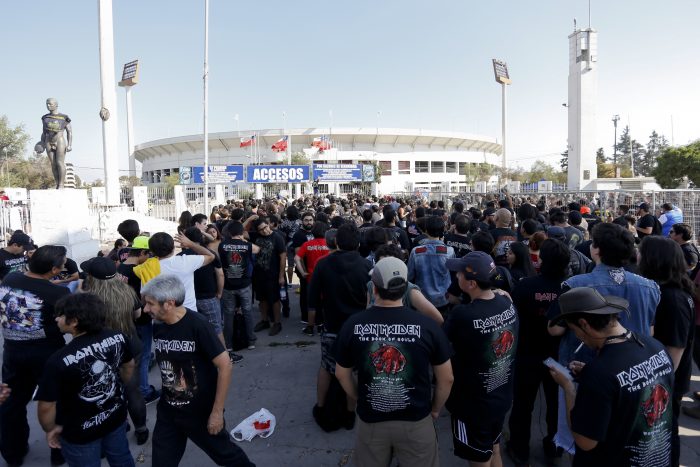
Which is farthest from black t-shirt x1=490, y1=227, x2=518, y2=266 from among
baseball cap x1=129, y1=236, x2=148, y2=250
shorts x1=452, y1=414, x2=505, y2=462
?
baseball cap x1=129, y1=236, x2=148, y2=250

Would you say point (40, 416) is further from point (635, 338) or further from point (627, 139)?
point (627, 139)

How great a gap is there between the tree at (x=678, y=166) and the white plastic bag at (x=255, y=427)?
42.2 meters

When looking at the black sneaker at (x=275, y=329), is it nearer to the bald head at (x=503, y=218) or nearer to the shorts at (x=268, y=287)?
the shorts at (x=268, y=287)

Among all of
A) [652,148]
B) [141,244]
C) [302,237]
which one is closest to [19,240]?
[141,244]

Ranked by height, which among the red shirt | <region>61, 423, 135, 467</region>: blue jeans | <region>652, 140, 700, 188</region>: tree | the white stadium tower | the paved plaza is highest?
the white stadium tower

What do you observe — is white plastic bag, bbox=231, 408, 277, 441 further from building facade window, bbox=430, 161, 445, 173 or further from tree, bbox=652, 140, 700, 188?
building facade window, bbox=430, 161, 445, 173

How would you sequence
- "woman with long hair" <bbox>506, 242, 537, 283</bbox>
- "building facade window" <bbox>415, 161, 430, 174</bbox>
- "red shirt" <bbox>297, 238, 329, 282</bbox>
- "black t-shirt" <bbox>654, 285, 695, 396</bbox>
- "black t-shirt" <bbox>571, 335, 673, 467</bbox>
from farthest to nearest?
"building facade window" <bbox>415, 161, 430, 174</bbox> → "red shirt" <bbox>297, 238, 329, 282</bbox> → "woman with long hair" <bbox>506, 242, 537, 283</bbox> → "black t-shirt" <bbox>654, 285, 695, 396</bbox> → "black t-shirt" <bbox>571, 335, 673, 467</bbox>

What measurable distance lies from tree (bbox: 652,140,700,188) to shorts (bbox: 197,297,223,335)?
41970 mm

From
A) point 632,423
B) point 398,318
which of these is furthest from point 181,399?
point 632,423

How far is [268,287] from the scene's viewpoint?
6648mm

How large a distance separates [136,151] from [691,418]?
93.3 metres

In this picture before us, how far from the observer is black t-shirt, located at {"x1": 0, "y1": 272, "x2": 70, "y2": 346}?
Result: 3311 mm

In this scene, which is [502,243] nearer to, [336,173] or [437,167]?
[336,173]

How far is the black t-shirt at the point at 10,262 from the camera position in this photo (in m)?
4.49
